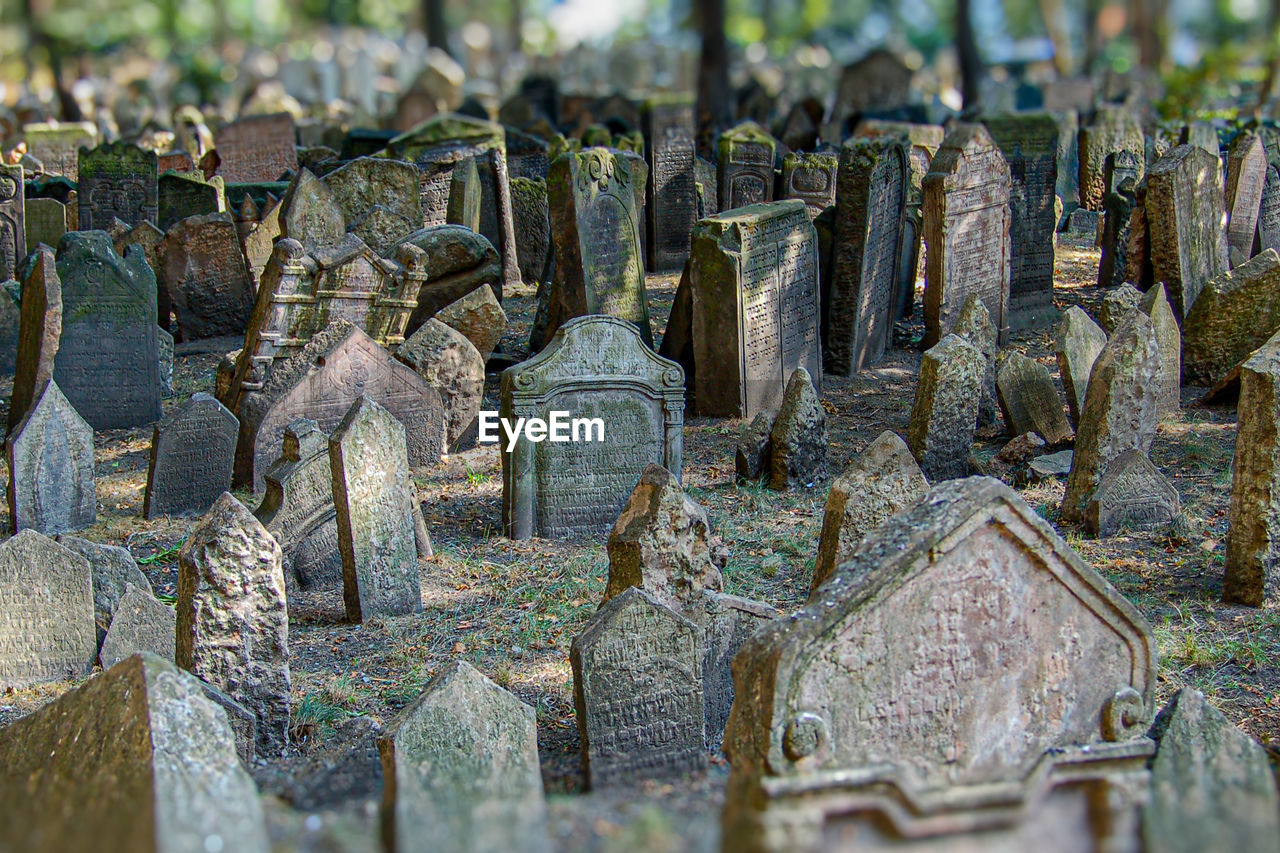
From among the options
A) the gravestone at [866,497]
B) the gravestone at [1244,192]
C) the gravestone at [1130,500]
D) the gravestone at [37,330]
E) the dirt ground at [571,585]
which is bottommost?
the dirt ground at [571,585]

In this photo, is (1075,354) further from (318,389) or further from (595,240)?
(318,389)

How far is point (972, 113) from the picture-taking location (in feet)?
77.6

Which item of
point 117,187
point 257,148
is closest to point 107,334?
point 117,187

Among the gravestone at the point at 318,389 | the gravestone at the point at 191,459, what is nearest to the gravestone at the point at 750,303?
the gravestone at the point at 318,389

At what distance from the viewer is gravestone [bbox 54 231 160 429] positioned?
10.2 m

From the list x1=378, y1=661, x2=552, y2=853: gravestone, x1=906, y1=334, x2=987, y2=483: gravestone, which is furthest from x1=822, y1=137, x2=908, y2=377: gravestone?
x1=378, y1=661, x2=552, y2=853: gravestone

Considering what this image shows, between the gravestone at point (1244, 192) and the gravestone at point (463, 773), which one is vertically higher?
the gravestone at point (1244, 192)

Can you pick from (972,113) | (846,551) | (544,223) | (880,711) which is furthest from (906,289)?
(972,113)

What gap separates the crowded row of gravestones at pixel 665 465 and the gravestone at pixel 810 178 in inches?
1.2

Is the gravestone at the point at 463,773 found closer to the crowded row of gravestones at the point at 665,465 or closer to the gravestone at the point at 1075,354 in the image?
the crowded row of gravestones at the point at 665,465

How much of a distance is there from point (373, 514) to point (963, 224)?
6.47 m

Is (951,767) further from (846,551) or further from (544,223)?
(544,223)

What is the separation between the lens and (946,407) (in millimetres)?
8797

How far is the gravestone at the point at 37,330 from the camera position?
9.53 metres
